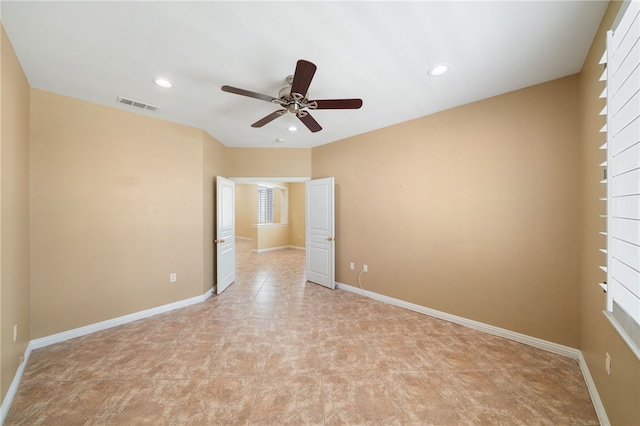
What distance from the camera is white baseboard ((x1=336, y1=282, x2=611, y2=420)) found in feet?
5.54

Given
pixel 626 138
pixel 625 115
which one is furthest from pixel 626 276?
pixel 625 115

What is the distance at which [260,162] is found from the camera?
4676mm

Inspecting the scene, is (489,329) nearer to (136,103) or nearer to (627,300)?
(627,300)

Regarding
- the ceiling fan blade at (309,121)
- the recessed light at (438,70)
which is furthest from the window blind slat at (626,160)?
the ceiling fan blade at (309,121)

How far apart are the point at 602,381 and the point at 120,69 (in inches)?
185

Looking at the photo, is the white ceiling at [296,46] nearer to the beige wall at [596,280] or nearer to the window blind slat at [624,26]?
the beige wall at [596,280]

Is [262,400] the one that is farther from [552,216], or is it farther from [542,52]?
[542,52]

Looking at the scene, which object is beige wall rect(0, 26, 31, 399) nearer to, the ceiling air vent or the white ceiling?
the white ceiling

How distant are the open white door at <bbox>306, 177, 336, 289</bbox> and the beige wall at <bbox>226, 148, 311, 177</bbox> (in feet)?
2.03

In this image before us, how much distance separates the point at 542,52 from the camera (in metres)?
1.92

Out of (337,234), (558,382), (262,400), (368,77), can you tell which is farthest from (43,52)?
(558,382)

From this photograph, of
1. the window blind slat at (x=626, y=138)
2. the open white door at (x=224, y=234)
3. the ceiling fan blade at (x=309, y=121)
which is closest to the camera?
the window blind slat at (x=626, y=138)

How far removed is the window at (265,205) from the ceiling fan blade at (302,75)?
289 inches

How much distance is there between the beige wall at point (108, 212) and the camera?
249 cm
